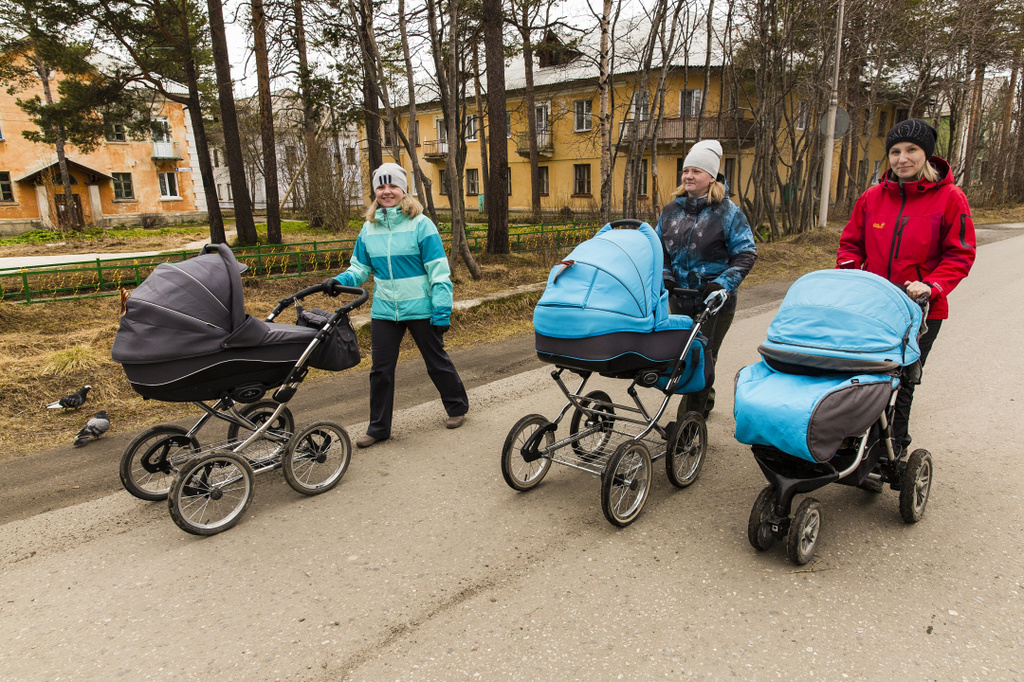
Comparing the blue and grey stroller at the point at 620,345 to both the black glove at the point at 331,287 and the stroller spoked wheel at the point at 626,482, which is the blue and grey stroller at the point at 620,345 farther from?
the black glove at the point at 331,287

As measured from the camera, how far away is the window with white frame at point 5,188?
32469mm

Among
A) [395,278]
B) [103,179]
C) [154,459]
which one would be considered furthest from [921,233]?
[103,179]

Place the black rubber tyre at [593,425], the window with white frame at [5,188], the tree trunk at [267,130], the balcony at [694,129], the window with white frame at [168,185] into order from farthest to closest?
the window with white frame at [168,185], the window with white frame at [5,188], the balcony at [694,129], the tree trunk at [267,130], the black rubber tyre at [593,425]

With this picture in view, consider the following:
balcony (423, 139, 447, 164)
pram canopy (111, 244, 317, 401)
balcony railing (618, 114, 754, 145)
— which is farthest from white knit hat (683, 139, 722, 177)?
balcony (423, 139, 447, 164)

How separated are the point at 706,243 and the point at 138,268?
9.58 m

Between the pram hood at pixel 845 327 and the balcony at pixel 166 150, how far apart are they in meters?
40.9

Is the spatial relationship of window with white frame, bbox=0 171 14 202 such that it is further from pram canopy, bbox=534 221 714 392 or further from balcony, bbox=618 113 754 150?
pram canopy, bbox=534 221 714 392

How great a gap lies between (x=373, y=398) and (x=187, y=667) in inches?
97.8

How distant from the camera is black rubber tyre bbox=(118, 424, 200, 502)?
373 centimetres

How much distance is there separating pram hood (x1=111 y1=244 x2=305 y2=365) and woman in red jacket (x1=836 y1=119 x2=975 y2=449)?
11.8ft

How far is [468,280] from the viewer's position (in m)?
11.2

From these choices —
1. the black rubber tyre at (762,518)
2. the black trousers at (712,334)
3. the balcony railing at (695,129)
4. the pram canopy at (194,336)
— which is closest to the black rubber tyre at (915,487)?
the black rubber tyre at (762,518)

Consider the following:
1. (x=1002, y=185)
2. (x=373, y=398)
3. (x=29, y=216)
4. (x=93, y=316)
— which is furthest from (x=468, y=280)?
(x=1002, y=185)

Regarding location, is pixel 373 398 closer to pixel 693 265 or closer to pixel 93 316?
pixel 693 265
